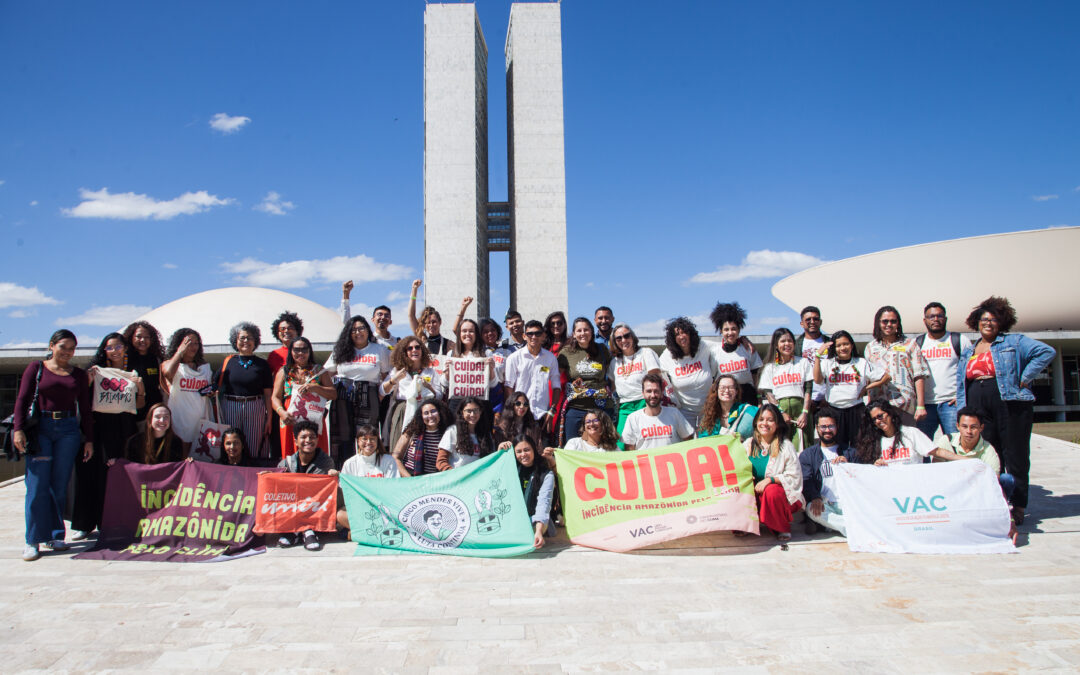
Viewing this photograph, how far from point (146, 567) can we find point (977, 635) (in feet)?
18.9

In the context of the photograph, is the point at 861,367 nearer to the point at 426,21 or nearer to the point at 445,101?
the point at 445,101

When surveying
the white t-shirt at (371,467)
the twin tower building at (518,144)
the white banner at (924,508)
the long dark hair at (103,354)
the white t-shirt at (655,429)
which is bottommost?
the white banner at (924,508)

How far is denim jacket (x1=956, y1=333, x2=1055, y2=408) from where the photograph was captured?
18.3ft

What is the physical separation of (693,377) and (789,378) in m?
0.93

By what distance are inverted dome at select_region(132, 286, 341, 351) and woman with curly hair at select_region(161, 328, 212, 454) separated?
2908cm

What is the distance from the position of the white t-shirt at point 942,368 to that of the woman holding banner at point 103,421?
7643 millimetres

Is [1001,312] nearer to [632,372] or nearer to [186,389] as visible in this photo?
[632,372]

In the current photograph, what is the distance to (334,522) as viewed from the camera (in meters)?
5.43

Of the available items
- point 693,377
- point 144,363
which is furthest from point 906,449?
point 144,363

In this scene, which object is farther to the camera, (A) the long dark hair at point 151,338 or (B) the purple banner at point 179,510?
(A) the long dark hair at point 151,338

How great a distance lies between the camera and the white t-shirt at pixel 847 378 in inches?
237

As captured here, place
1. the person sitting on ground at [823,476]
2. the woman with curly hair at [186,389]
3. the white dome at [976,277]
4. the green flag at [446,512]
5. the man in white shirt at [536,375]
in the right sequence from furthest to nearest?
1. the white dome at [976,277]
2. the man in white shirt at [536,375]
3. the woman with curly hair at [186,389]
4. the person sitting on ground at [823,476]
5. the green flag at [446,512]

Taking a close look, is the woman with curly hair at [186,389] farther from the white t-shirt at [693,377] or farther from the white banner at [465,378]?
the white t-shirt at [693,377]

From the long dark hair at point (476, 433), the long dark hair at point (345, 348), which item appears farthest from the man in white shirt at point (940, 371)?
the long dark hair at point (345, 348)
